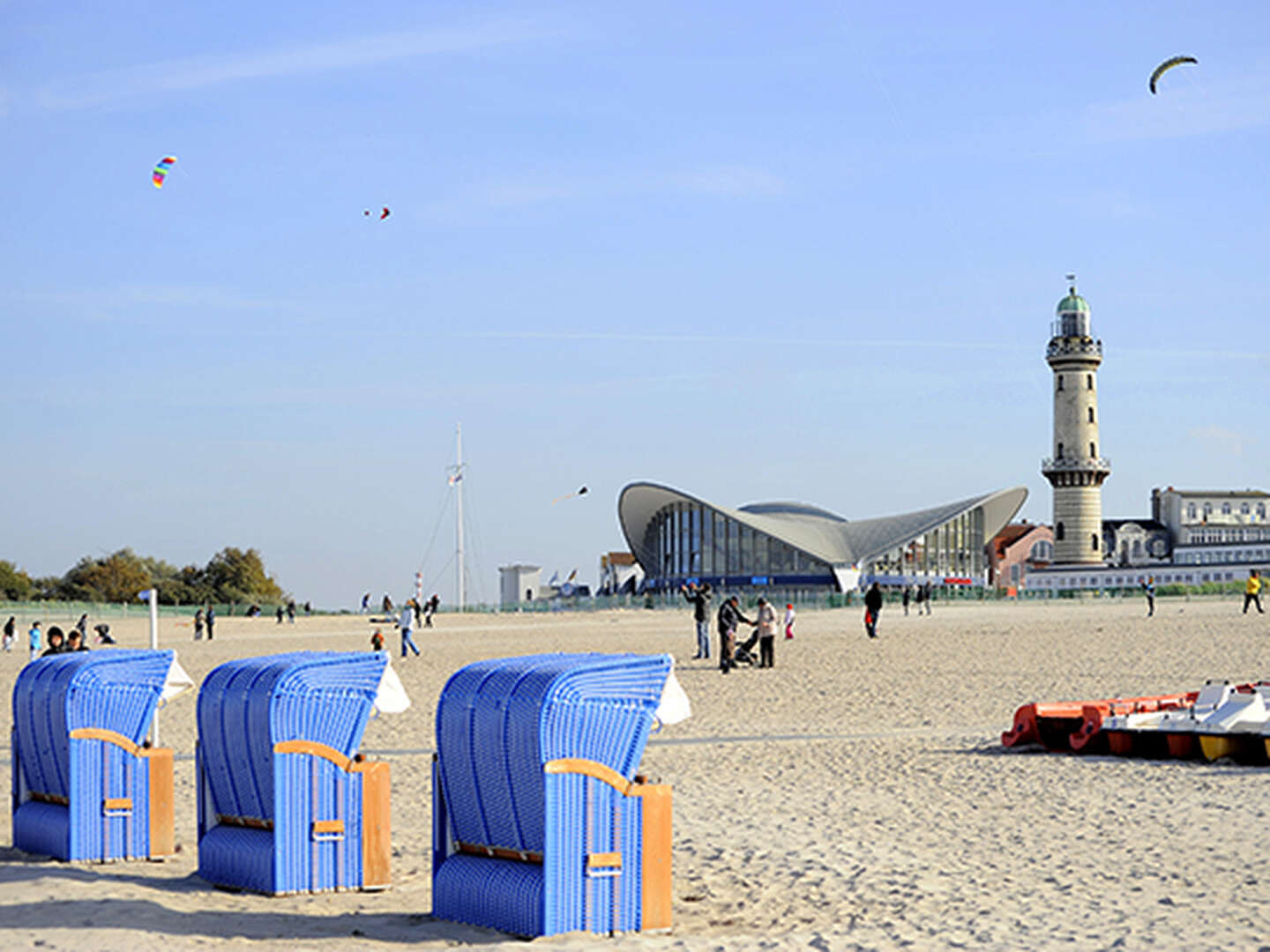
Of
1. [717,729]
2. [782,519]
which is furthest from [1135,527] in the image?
[717,729]

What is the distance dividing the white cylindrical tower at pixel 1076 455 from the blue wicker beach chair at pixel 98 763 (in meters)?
90.8

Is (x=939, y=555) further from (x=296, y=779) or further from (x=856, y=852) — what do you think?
(x=296, y=779)

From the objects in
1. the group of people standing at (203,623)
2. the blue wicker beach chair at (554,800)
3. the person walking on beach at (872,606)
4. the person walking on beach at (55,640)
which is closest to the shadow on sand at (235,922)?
the blue wicker beach chair at (554,800)

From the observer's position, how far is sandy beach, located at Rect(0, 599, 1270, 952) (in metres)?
6.89

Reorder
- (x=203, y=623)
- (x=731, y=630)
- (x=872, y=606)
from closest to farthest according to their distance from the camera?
(x=731, y=630), (x=872, y=606), (x=203, y=623)

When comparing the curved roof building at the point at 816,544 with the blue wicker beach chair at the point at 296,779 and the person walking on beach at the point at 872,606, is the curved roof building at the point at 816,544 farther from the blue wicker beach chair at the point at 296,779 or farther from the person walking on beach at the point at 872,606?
the blue wicker beach chair at the point at 296,779

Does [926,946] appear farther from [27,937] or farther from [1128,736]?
[1128,736]

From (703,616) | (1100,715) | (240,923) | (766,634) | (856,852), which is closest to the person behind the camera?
(240,923)

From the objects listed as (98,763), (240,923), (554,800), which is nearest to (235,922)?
(240,923)

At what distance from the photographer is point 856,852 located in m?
9.06

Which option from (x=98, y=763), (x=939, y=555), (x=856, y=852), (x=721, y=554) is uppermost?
(x=721, y=554)

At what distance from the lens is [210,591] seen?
101812 millimetres

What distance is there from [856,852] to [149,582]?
9644 centimetres

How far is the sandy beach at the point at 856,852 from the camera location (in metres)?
6.89
